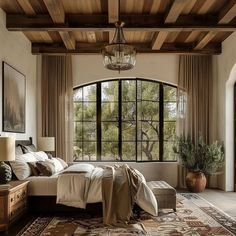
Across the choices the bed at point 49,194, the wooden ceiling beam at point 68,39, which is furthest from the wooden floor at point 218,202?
the wooden ceiling beam at point 68,39

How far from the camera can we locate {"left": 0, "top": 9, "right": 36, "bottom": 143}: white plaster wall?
6270mm

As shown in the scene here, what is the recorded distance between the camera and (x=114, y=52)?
5262 mm

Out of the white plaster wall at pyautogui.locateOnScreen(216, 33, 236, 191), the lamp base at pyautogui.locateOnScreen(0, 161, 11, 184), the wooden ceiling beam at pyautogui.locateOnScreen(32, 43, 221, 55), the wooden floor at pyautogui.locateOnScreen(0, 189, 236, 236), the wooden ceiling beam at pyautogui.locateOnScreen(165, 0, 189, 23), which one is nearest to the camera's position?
the lamp base at pyautogui.locateOnScreen(0, 161, 11, 184)

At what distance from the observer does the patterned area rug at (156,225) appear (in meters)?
4.63

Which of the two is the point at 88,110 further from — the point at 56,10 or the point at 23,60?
the point at 56,10

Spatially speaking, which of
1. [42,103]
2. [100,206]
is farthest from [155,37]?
[100,206]

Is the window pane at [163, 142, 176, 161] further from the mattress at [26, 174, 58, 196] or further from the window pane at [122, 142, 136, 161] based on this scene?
the mattress at [26, 174, 58, 196]

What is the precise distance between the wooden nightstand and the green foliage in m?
4.02

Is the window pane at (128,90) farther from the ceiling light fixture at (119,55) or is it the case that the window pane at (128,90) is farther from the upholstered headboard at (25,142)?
the ceiling light fixture at (119,55)

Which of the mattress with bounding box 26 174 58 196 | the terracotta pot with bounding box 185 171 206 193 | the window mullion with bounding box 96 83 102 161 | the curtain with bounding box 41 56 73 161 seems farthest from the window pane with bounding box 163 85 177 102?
the mattress with bounding box 26 174 58 196

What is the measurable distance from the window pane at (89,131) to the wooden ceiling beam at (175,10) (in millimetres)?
3733

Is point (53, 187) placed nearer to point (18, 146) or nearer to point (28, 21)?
point (18, 146)

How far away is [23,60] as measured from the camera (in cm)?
752

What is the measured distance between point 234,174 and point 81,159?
12.0ft
